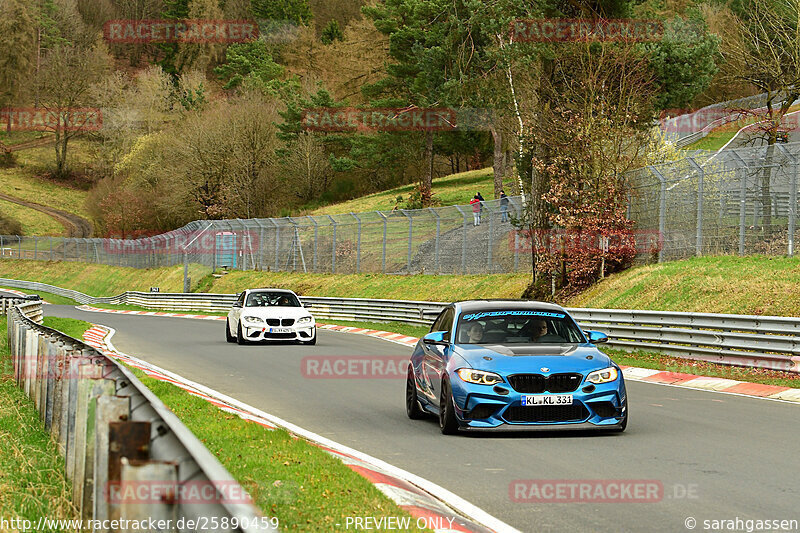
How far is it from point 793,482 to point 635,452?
180 cm

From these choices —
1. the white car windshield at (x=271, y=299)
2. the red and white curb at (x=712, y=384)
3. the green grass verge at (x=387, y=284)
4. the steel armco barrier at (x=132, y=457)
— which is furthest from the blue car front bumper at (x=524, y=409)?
the green grass verge at (x=387, y=284)

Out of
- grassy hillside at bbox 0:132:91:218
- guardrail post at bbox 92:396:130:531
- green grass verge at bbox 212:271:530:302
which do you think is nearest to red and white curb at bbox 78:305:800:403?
guardrail post at bbox 92:396:130:531

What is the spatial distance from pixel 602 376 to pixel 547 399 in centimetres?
65

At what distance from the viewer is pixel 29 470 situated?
805cm

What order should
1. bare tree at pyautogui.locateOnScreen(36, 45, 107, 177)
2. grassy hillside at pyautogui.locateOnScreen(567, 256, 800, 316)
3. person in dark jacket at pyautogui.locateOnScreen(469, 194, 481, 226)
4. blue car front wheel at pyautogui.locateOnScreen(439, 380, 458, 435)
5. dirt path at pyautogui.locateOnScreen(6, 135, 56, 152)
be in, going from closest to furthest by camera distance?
blue car front wheel at pyautogui.locateOnScreen(439, 380, 458, 435)
grassy hillside at pyautogui.locateOnScreen(567, 256, 800, 316)
person in dark jacket at pyautogui.locateOnScreen(469, 194, 481, 226)
bare tree at pyautogui.locateOnScreen(36, 45, 107, 177)
dirt path at pyautogui.locateOnScreen(6, 135, 56, 152)

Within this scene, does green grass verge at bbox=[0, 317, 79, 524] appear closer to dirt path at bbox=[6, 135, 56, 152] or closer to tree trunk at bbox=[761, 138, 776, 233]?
tree trunk at bbox=[761, 138, 776, 233]

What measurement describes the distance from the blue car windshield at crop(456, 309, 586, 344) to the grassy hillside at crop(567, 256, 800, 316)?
389 inches

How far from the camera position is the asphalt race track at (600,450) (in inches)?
280

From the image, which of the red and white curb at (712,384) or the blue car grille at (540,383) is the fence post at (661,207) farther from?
the blue car grille at (540,383)

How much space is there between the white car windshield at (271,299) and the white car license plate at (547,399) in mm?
16396

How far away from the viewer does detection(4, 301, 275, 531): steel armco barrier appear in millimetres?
3275

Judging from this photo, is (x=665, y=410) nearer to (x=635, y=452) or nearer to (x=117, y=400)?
(x=635, y=452)

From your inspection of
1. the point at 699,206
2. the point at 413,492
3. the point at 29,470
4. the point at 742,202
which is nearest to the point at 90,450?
the point at 29,470

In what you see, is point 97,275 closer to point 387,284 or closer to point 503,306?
point 387,284
